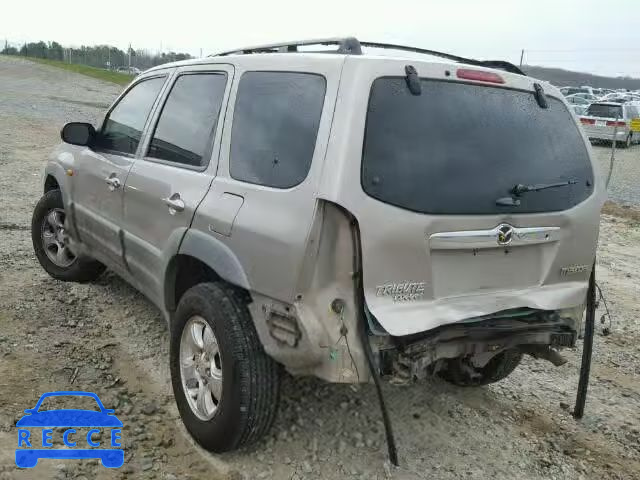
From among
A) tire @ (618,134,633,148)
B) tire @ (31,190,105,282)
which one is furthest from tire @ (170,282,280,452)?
tire @ (618,134,633,148)

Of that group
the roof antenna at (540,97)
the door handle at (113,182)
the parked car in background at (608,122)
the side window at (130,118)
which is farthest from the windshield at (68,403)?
the parked car in background at (608,122)

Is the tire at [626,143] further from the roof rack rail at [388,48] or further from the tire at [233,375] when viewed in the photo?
the tire at [233,375]

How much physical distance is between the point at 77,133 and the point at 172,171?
1.32 meters

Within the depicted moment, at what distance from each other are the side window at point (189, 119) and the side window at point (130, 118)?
266mm

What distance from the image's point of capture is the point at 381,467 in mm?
3076

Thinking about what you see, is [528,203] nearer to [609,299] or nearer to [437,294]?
[437,294]

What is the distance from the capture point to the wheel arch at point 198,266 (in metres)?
2.83

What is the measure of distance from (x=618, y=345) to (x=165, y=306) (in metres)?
3.53

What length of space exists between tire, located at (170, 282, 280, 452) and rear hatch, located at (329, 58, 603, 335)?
2.16ft

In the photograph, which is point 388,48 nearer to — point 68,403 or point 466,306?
point 466,306

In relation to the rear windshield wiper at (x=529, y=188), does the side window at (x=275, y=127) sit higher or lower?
higher

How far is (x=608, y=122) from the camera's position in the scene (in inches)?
806

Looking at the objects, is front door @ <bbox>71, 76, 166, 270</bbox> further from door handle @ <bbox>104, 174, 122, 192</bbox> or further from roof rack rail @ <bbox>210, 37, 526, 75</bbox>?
roof rack rail @ <bbox>210, 37, 526, 75</bbox>

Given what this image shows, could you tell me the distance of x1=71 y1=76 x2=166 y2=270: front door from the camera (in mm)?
4004
